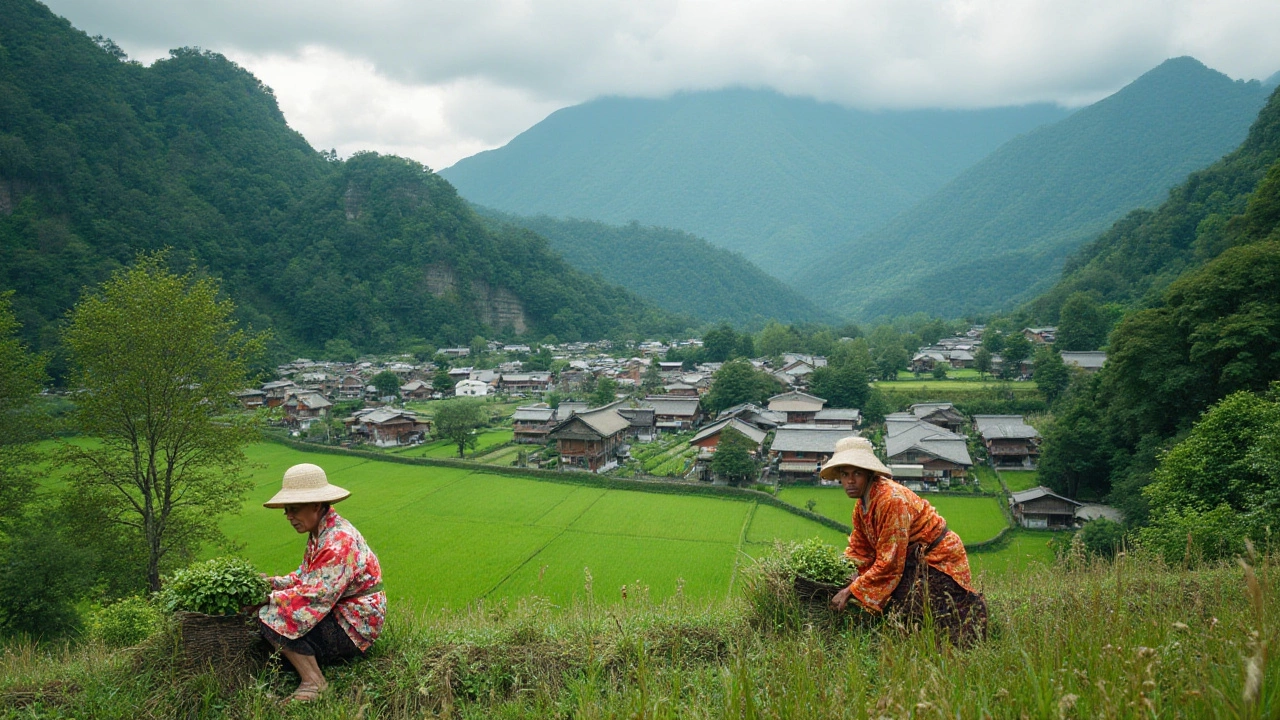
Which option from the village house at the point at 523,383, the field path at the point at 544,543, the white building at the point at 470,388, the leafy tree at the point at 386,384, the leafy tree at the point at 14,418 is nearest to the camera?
the leafy tree at the point at 14,418

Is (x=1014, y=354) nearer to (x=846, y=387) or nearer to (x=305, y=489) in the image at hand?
(x=846, y=387)

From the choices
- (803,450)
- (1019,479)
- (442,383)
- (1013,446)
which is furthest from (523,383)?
(1019,479)

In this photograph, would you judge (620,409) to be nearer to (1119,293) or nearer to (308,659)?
(308,659)

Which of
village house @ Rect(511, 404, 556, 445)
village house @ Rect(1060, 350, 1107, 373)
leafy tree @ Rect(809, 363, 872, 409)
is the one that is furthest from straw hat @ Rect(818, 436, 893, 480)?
village house @ Rect(1060, 350, 1107, 373)

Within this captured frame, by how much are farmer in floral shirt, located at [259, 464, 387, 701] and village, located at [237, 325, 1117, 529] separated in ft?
31.4

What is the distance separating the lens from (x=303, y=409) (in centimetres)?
3859

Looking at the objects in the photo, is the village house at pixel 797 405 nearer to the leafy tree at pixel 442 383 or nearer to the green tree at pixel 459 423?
the green tree at pixel 459 423

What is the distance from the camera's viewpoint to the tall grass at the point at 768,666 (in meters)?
1.78

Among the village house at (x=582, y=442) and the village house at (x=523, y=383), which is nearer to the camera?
the village house at (x=582, y=442)

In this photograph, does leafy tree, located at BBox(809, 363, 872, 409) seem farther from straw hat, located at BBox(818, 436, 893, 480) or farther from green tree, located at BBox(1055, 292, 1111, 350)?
straw hat, located at BBox(818, 436, 893, 480)

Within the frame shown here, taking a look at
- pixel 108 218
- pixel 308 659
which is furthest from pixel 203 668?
pixel 108 218

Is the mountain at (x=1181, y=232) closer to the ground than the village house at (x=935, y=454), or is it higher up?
higher up

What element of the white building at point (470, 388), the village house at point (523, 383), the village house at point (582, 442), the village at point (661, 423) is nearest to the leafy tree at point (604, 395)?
the village at point (661, 423)

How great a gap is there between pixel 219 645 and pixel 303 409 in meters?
40.6
